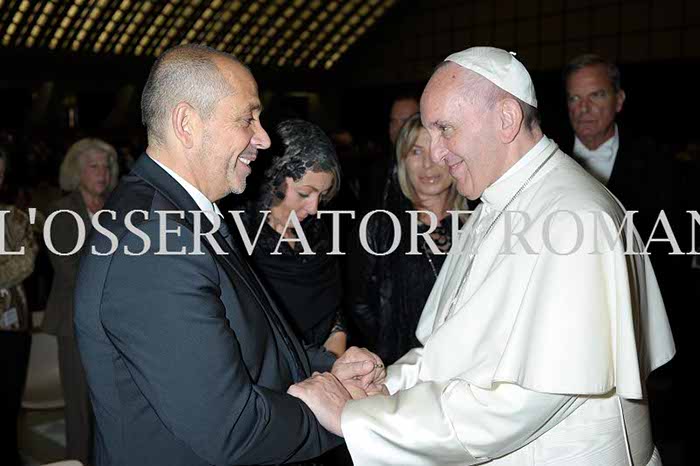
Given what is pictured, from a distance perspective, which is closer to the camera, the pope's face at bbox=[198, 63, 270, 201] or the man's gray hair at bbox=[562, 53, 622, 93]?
the pope's face at bbox=[198, 63, 270, 201]

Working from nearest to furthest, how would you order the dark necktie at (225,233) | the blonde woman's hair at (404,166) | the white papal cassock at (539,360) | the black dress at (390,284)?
the white papal cassock at (539,360), the dark necktie at (225,233), the black dress at (390,284), the blonde woman's hair at (404,166)

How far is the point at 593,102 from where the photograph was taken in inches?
164

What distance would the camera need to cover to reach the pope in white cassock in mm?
1719

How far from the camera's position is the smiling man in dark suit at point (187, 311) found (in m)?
1.53

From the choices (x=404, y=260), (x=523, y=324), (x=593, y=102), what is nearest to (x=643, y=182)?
(x=593, y=102)

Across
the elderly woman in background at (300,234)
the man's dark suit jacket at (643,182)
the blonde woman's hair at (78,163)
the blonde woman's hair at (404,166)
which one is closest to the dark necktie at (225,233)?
the elderly woman in background at (300,234)

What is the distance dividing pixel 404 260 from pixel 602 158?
1.63 m

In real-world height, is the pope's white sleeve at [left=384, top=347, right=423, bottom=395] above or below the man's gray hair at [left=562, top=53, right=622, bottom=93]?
below

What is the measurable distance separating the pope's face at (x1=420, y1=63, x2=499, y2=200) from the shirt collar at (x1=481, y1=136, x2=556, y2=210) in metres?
0.04

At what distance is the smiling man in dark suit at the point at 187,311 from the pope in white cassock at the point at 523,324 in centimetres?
27

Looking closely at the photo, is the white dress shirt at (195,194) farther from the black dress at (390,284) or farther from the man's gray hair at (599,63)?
the man's gray hair at (599,63)

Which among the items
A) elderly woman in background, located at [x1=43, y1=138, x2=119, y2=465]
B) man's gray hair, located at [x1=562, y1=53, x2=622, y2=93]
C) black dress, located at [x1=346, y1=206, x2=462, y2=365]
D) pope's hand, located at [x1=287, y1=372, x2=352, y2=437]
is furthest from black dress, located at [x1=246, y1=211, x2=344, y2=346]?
man's gray hair, located at [x1=562, y1=53, x2=622, y2=93]

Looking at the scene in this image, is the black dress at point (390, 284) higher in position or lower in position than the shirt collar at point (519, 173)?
lower

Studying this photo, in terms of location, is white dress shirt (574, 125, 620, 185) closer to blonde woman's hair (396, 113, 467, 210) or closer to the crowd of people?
blonde woman's hair (396, 113, 467, 210)
